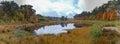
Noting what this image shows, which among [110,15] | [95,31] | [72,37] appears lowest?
[72,37]

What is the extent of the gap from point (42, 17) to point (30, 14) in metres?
0.26

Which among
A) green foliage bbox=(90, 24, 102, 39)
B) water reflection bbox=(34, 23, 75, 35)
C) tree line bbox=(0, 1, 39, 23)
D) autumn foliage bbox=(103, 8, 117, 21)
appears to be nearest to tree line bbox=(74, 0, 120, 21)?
autumn foliage bbox=(103, 8, 117, 21)

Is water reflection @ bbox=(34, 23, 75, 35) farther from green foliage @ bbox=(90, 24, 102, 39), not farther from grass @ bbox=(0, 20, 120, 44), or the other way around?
green foliage @ bbox=(90, 24, 102, 39)

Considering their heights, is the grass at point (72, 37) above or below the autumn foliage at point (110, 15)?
below

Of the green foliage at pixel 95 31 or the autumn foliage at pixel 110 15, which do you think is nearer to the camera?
the green foliage at pixel 95 31

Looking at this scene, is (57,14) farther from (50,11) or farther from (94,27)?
(94,27)

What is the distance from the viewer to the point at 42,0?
594 cm

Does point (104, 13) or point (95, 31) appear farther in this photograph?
point (104, 13)

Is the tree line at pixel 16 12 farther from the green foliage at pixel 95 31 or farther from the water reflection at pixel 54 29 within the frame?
the green foliage at pixel 95 31

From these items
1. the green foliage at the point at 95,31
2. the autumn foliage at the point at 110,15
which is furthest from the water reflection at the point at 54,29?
the autumn foliage at the point at 110,15

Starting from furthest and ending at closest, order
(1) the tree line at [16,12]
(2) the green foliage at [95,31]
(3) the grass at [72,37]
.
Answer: (1) the tree line at [16,12] → (2) the green foliage at [95,31] → (3) the grass at [72,37]

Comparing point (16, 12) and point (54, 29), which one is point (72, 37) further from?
point (16, 12)

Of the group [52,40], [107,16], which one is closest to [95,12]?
[107,16]

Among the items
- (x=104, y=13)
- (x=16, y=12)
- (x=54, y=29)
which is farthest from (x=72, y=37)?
(x=16, y=12)
